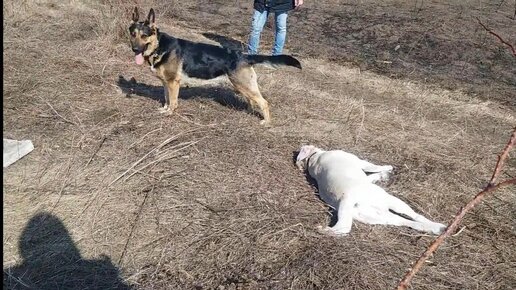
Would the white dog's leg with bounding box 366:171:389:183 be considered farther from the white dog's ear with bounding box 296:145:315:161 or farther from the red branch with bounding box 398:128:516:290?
the red branch with bounding box 398:128:516:290

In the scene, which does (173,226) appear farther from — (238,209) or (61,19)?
(61,19)

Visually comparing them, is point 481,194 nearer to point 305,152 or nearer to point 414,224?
point 414,224

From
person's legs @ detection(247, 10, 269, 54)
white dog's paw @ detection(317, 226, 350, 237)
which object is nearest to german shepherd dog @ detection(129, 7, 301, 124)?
person's legs @ detection(247, 10, 269, 54)

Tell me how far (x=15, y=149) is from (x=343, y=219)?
10.6 feet

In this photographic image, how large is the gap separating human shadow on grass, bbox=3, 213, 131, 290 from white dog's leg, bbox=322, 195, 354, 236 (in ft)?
5.17

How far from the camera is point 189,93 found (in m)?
6.44

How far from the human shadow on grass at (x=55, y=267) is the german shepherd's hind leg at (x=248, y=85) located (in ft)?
8.49

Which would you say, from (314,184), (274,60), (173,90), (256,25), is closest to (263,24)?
(256,25)

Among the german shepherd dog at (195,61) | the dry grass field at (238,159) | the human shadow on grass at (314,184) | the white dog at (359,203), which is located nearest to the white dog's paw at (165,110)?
the dry grass field at (238,159)

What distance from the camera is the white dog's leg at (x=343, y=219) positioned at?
3.62m

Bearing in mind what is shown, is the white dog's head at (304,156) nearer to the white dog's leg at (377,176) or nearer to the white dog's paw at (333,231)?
the white dog's leg at (377,176)

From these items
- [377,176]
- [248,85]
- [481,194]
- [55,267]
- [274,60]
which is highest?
[481,194]

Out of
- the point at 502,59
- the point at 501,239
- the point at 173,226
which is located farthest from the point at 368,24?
the point at 173,226

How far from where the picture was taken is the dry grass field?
340cm
